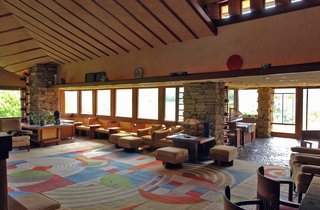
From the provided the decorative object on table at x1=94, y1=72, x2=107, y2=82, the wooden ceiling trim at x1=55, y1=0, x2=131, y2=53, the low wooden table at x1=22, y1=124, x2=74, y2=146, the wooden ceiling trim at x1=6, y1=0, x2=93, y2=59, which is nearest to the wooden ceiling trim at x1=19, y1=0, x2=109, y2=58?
the wooden ceiling trim at x1=6, y1=0, x2=93, y2=59

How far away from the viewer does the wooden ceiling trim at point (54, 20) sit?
6.63 metres

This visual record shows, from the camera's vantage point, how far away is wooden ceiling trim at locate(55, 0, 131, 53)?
6.24m

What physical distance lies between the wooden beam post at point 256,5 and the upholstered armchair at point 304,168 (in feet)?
10.8

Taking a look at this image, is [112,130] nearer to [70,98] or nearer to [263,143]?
[70,98]

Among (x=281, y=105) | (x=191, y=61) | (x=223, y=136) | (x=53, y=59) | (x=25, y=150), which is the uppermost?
(x=53, y=59)

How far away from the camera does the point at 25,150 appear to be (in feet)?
27.4

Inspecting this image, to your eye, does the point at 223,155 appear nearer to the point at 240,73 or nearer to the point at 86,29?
the point at 240,73

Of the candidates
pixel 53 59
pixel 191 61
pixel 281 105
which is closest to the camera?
pixel 191 61

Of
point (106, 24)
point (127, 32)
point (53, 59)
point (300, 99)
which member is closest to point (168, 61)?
point (127, 32)

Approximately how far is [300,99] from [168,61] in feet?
22.8

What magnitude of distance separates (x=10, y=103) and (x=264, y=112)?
12196mm

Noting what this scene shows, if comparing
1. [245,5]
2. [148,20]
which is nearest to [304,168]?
[245,5]

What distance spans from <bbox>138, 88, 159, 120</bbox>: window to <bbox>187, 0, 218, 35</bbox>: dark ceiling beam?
13.4 ft

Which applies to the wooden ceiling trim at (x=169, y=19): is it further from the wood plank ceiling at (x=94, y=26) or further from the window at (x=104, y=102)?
the window at (x=104, y=102)
